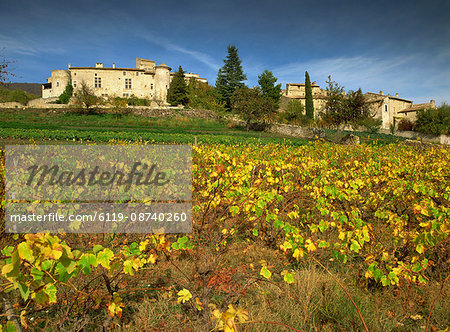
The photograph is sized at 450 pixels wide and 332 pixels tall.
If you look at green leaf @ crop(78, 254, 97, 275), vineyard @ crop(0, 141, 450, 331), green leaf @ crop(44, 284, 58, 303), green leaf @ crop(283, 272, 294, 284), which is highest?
green leaf @ crop(78, 254, 97, 275)

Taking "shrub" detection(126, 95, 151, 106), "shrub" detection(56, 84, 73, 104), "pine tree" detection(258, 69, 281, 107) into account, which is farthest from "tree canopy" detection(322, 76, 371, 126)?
"shrub" detection(56, 84, 73, 104)

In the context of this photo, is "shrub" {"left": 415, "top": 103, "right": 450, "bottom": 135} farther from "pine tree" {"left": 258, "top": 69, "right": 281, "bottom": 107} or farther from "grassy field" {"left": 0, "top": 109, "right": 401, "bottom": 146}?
"pine tree" {"left": 258, "top": 69, "right": 281, "bottom": 107}

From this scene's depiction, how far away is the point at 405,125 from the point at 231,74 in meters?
39.1

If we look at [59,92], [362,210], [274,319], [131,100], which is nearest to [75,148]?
[274,319]

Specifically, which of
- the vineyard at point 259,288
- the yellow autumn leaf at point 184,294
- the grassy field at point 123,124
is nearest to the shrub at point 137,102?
the grassy field at point 123,124

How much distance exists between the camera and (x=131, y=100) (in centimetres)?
5550

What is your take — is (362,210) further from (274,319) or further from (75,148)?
(75,148)

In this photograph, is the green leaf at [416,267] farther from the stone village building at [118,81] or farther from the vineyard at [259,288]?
the stone village building at [118,81]

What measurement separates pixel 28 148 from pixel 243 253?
6.00 meters

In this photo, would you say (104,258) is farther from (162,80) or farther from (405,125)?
(162,80)

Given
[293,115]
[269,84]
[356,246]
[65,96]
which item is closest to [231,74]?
[269,84]

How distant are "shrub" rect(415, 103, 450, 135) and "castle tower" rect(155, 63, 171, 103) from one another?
5481cm

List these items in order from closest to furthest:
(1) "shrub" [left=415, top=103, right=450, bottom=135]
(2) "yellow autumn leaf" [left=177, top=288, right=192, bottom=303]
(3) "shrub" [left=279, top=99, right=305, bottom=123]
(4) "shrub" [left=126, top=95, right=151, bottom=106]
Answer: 1. (2) "yellow autumn leaf" [left=177, top=288, right=192, bottom=303]
2. (1) "shrub" [left=415, top=103, right=450, bottom=135]
3. (3) "shrub" [left=279, top=99, right=305, bottom=123]
4. (4) "shrub" [left=126, top=95, right=151, bottom=106]

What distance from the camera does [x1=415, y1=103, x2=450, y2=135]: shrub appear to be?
41.6 m
